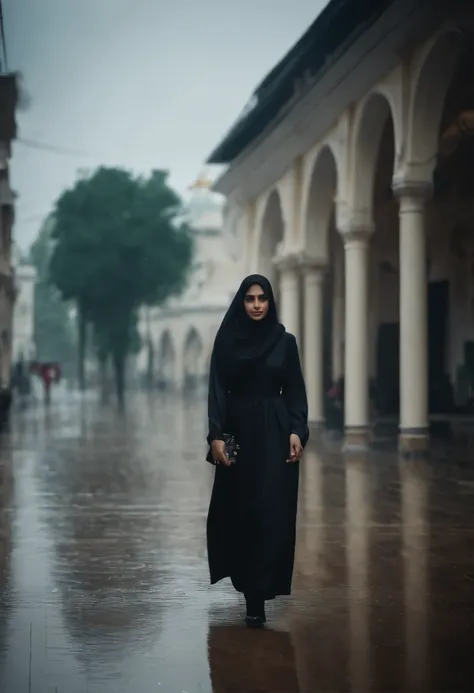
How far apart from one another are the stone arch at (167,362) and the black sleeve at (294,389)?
265 ft

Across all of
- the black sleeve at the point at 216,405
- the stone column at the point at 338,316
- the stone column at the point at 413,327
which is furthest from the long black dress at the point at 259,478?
the stone column at the point at 338,316

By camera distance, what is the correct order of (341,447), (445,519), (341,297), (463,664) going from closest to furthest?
1. (463,664)
2. (445,519)
3. (341,447)
4. (341,297)

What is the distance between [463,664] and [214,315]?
253 feet

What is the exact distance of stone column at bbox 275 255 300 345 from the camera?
26172 mm

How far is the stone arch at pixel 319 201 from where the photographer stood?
76.3 ft

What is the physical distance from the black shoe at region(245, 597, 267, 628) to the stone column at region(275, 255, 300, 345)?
769 inches

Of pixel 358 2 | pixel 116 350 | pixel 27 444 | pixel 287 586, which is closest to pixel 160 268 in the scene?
pixel 116 350

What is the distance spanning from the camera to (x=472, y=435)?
2253 centimetres

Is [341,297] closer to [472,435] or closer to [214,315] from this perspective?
[472,435]

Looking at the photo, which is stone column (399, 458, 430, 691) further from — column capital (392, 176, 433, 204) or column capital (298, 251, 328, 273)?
column capital (298, 251, 328, 273)

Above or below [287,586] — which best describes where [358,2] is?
above

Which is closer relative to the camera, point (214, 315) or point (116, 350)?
point (116, 350)

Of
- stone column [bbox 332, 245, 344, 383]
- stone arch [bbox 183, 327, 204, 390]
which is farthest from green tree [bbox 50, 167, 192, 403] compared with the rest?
stone arch [bbox 183, 327, 204, 390]

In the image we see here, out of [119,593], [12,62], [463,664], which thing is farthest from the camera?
[12,62]
